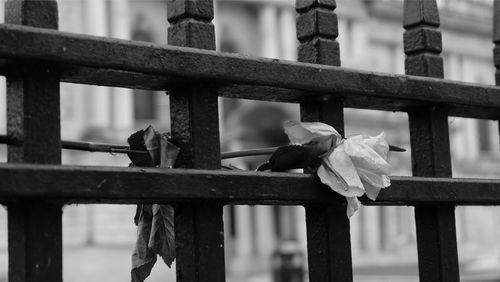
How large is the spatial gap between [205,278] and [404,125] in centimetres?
2299

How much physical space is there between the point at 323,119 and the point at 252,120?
20448mm

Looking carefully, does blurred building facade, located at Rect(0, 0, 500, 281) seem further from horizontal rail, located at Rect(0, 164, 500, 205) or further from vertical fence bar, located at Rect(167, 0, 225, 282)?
vertical fence bar, located at Rect(167, 0, 225, 282)

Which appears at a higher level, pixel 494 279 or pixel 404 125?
pixel 404 125

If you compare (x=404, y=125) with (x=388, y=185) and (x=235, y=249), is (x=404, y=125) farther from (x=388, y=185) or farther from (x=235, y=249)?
(x=388, y=185)

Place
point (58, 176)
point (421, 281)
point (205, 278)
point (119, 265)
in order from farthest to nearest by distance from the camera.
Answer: point (119, 265) < point (421, 281) < point (205, 278) < point (58, 176)

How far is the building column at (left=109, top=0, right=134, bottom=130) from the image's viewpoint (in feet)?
76.9

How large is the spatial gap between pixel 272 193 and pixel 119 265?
1845 cm

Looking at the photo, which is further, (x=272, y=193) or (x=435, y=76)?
(x=435, y=76)

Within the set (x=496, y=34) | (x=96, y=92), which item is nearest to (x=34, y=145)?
(x=496, y=34)

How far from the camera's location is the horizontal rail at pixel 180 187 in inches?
52.8

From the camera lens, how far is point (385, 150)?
1.73m

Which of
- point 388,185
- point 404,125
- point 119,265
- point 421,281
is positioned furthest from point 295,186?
point 404,125

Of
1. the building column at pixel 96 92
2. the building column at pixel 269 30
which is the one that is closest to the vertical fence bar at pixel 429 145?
the building column at pixel 96 92

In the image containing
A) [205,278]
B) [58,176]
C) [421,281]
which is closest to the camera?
[58,176]
